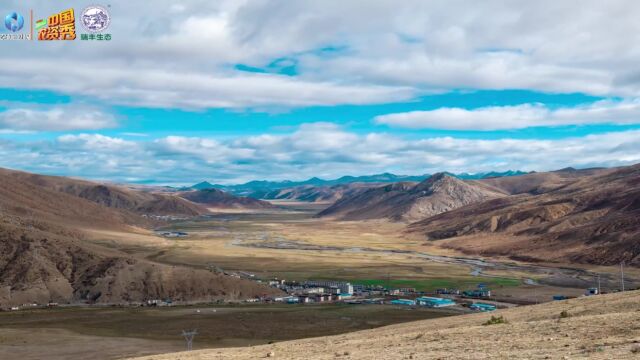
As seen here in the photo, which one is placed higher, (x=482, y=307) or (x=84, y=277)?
(x=84, y=277)

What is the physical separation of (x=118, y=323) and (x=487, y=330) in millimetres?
75079

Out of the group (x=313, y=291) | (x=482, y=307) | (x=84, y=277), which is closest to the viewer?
(x=482, y=307)

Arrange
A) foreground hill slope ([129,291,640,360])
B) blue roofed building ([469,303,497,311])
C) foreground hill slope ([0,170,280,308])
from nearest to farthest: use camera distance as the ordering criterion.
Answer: foreground hill slope ([129,291,640,360]), blue roofed building ([469,303,497,311]), foreground hill slope ([0,170,280,308])

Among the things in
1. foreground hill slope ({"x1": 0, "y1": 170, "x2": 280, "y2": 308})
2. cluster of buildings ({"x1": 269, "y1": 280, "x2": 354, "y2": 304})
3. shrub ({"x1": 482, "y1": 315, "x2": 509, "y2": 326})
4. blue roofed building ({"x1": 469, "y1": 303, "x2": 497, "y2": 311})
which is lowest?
blue roofed building ({"x1": 469, "y1": 303, "x2": 497, "y2": 311})

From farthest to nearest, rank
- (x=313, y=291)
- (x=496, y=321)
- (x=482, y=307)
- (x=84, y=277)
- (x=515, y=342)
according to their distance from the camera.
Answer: (x=313, y=291), (x=84, y=277), (x=482, y=307), (x=496, y=321), (x=515, y=342)

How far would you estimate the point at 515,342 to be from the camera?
30719 mm

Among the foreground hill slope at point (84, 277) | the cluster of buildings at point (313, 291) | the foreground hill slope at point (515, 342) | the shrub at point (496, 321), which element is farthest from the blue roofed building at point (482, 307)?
the shrub at point (496, 321)

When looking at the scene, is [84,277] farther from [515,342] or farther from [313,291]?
[515,342]

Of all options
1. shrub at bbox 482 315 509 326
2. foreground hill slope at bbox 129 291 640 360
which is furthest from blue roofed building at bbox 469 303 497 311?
shrub at bbox 482 315 509 326

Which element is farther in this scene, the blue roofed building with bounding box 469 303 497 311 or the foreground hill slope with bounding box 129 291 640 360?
the blue roofed building with bounding box 469 303 497 311

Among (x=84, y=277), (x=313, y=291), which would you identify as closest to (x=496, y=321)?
(x=313, y=291)

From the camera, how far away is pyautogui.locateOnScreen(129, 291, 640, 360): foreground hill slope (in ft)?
88.4

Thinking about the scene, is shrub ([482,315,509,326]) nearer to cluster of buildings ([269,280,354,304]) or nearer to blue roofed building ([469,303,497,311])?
blue roofed building ([469,303,497,311])

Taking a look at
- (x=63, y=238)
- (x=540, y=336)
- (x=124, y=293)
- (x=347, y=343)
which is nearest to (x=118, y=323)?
(x=124, y=293)
